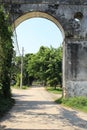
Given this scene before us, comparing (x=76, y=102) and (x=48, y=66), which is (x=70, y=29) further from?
(x=48, y=66)

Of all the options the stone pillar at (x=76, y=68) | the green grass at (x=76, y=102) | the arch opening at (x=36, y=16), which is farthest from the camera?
the arch opening at (x=36, y=16)

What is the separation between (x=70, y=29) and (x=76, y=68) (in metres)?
2.68

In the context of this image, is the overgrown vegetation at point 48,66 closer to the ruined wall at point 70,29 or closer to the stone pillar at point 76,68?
the ruined wall at point 70,29

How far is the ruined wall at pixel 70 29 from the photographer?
2409cm

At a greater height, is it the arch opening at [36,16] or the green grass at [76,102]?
the arch opening at [36,16]

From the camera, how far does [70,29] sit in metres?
24.6

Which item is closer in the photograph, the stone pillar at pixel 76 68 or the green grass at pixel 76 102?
the green grass at pixel 76 102

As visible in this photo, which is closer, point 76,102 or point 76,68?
point 76,102

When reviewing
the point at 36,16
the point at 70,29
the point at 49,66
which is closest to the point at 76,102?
the point at 70,29

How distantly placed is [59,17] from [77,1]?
5.27ft

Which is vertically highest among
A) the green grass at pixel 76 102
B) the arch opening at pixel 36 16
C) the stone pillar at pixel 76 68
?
the arch opening at pixel 36 16

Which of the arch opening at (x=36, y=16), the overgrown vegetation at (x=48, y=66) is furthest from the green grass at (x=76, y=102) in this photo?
the overgrown vegetation at (x=48, y=66)

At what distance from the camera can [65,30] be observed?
2448cm

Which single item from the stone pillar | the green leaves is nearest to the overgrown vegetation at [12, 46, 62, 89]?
the green leaves
